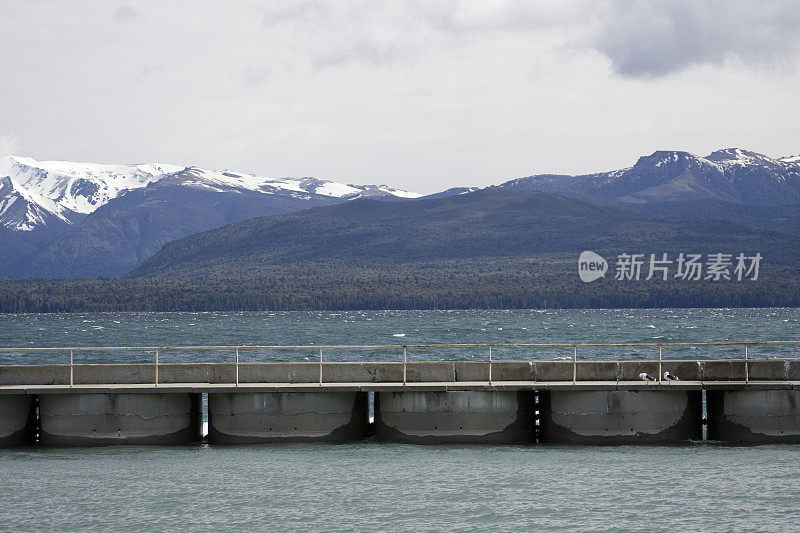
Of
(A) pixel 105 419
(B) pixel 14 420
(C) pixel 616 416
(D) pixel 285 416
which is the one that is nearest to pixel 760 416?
(C) pixel 616 416

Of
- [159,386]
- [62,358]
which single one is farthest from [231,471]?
[62,358]

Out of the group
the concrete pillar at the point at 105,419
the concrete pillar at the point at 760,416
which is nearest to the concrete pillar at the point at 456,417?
the concrete pillar at the point at 760,416

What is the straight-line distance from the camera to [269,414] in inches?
1423

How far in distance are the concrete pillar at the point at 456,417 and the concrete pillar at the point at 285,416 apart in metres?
1.42

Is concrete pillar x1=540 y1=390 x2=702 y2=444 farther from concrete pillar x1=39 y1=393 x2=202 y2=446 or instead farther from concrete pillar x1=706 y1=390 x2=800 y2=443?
concrete pillar x1=39 y1=393 x2=202 y2=446

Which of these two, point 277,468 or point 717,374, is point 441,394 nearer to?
point 277,468

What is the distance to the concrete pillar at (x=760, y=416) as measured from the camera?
35.6m

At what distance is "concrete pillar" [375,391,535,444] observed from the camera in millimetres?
35938

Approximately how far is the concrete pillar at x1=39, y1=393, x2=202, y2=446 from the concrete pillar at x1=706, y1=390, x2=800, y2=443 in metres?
17.3

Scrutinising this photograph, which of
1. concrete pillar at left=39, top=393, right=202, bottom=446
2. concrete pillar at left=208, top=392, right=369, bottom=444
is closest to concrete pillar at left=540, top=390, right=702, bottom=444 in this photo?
concrete pillar at left=208, top=392, right=369, bottom=444

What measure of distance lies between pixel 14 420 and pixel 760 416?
22995mm

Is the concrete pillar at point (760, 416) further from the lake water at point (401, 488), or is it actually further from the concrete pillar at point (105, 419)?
the concrete pillar at point (105, 419)

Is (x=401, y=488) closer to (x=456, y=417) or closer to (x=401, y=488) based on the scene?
(x=401, y=488)

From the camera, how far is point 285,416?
3612 centimetres
